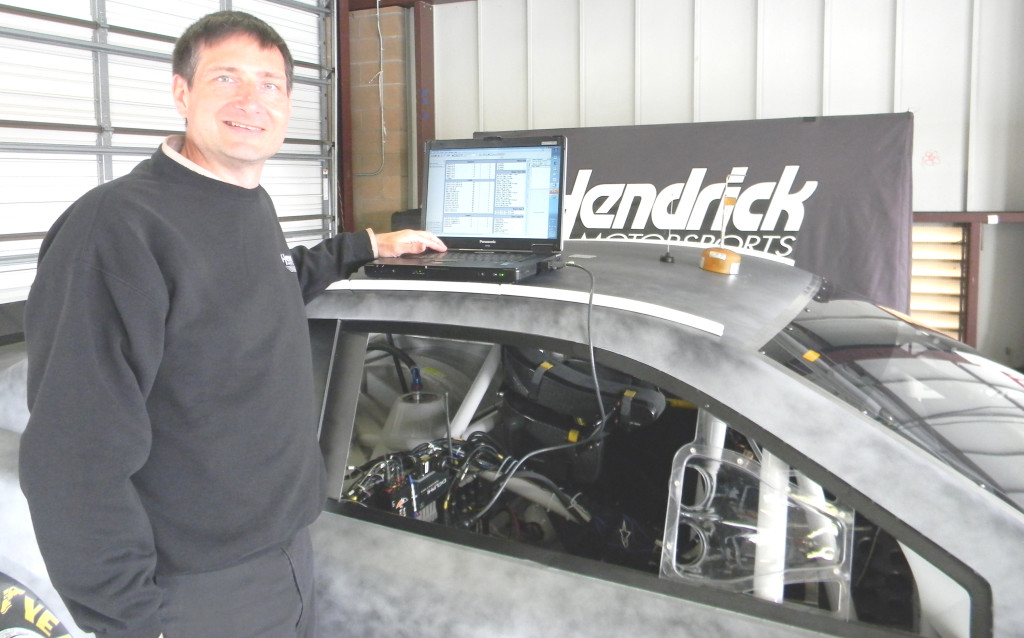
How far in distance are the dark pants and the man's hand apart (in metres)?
0.63

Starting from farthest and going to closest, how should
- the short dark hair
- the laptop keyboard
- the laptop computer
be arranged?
the laptop computer
the laptop keyboard
the short dark hair

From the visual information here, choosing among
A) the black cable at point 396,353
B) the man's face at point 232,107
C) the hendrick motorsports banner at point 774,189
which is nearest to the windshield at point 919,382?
the man's face at point 232,107

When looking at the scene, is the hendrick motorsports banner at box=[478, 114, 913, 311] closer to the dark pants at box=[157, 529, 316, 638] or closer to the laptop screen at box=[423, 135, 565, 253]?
the laptop screen at box=[423, 135, 565, 253]

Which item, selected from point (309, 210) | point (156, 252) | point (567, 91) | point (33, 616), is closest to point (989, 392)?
point (156, 252)

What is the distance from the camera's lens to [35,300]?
106 centimetres

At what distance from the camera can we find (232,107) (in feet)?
4.01

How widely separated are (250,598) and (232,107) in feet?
2.61

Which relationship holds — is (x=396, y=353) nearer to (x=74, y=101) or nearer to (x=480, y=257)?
(x=480, y=257)

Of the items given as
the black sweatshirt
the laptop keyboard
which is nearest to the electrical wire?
the laptop keyboard

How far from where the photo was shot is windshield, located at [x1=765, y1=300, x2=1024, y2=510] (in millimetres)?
1146

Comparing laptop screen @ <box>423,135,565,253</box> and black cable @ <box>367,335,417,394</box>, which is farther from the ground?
laptop screen @ <box>423,135,565,253</box>

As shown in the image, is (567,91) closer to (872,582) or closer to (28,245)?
(28,245)

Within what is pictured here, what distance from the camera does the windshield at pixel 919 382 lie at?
115 cm

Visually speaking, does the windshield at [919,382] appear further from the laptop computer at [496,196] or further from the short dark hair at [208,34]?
the short dark hair at [208,34]
